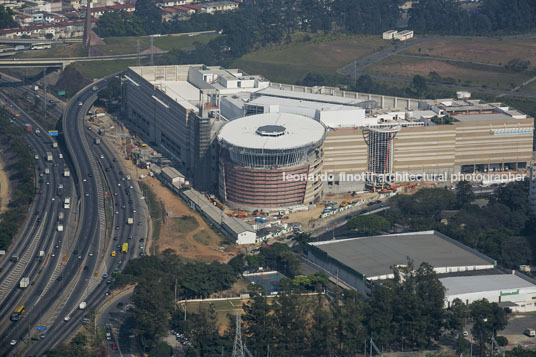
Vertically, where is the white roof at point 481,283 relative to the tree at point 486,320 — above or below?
below

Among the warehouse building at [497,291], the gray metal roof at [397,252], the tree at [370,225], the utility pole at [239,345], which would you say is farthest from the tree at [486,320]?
the tree at [370,225]

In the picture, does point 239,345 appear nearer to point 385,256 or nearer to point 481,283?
point 385,256

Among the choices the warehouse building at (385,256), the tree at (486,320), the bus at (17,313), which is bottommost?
the bus at (17,313)

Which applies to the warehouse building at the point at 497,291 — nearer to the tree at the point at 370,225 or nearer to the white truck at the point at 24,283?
Result: the tree at the point at 370,225

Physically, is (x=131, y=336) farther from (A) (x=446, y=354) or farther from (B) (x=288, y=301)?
(A) (x=446, y=354)

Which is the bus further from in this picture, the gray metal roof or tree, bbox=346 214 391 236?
tree, bbox=346 214 391 236
